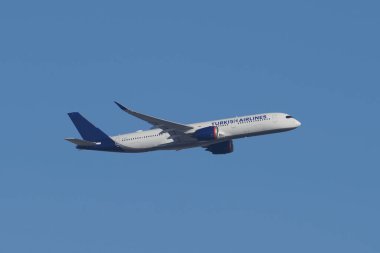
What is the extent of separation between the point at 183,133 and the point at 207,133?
2911mm

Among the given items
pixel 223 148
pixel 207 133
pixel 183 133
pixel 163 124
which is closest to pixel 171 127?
pixel 163 124

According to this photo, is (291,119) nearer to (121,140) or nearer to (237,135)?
(237,135)

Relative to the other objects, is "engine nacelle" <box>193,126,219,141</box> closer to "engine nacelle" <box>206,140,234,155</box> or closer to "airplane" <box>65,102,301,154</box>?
"airplane" <box>65,102,301,154</box>

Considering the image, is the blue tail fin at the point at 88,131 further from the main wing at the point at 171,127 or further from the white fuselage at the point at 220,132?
the main wing at the point at 171,127

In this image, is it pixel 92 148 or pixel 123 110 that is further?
pixel 92 148

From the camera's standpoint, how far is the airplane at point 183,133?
115m

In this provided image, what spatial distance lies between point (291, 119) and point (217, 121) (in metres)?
8.56

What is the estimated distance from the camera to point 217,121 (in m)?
117

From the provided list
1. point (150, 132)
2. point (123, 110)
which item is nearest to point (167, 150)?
point (150, 132)

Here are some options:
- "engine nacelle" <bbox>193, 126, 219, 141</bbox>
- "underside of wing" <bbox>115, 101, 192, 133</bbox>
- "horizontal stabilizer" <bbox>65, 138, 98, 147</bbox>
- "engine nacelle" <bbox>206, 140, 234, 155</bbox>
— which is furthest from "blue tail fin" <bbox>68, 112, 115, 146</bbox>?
"engine nacelle" <bbox>206, 140, 234, 155</bbox>

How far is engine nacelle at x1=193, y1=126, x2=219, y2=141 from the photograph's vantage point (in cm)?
11475

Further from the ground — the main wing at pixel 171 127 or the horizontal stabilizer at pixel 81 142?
the main wing at pixel 171 127

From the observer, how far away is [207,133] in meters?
115

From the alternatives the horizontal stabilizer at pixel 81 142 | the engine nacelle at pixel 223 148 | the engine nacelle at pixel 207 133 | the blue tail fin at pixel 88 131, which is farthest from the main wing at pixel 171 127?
the horizontal stabilizer at pixel 81 142
